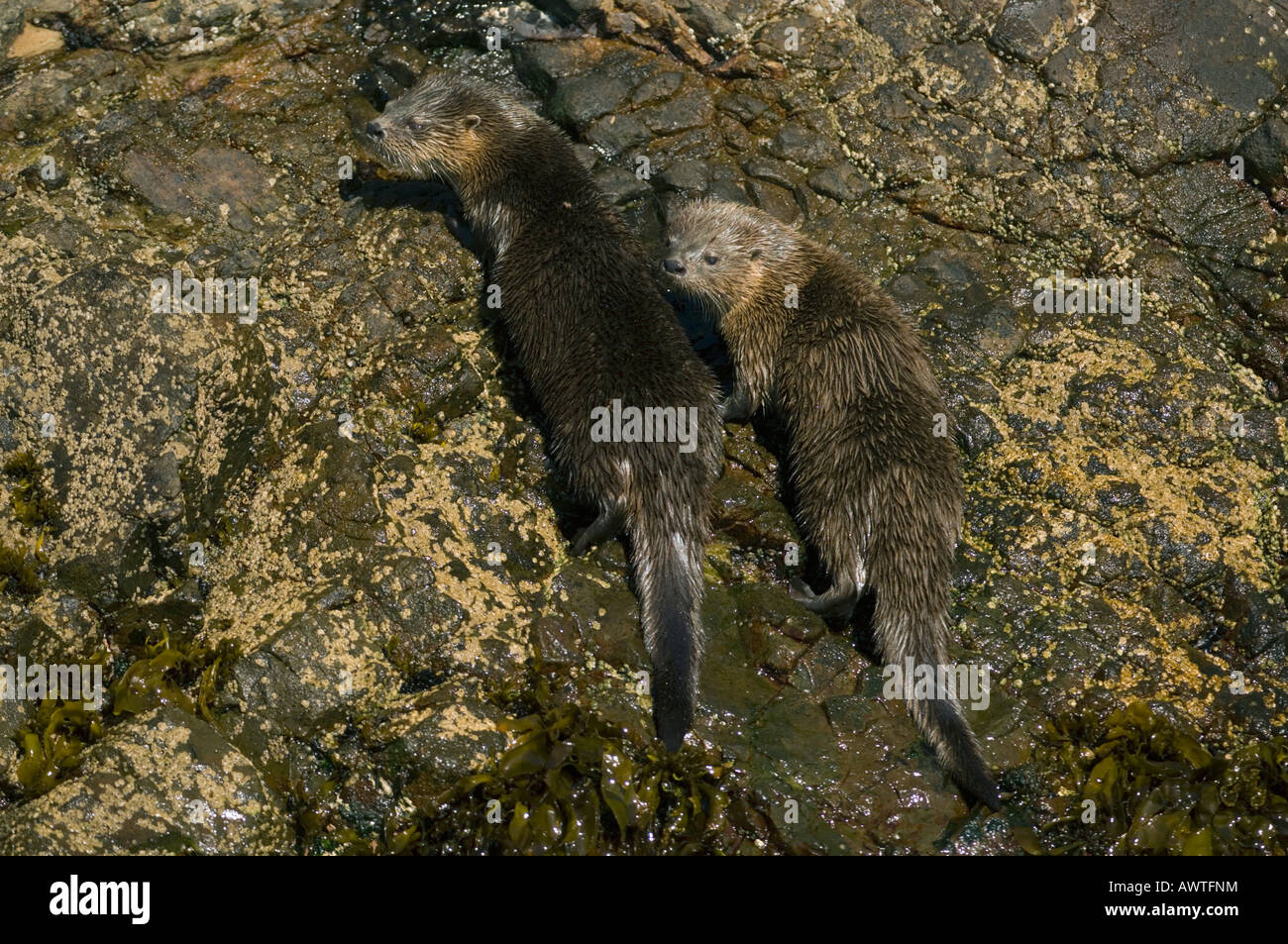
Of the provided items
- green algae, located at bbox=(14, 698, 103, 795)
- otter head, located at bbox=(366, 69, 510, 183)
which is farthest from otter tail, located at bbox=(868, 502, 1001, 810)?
green algae, located at bbox=(14, 698, 103, 795)

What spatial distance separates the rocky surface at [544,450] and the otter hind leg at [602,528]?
11 cm

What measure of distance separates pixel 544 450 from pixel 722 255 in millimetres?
1419

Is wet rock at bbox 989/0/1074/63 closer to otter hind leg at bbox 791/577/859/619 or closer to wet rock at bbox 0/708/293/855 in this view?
otter hind leg at bbox 791/577/859/619

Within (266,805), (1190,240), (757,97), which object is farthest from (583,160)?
(266,805)

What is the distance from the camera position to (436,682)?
532 cm

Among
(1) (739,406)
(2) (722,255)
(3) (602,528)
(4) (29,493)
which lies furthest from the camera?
(2) (722,255)

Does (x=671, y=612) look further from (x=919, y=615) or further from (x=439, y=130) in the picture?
(x=439, y=130)

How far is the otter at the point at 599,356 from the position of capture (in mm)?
5391

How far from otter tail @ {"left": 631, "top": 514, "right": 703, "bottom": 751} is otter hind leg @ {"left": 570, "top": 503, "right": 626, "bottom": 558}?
0.10 meters

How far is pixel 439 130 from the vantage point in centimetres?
686

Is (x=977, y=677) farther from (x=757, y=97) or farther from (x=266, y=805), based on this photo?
(x=757, y=97)

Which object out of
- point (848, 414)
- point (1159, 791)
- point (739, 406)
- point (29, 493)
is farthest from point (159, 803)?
point (1159, 791)

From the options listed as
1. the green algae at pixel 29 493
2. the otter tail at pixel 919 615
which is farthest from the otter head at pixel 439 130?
the otter tail at pixel 919 615

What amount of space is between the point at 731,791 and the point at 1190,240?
170 inches
